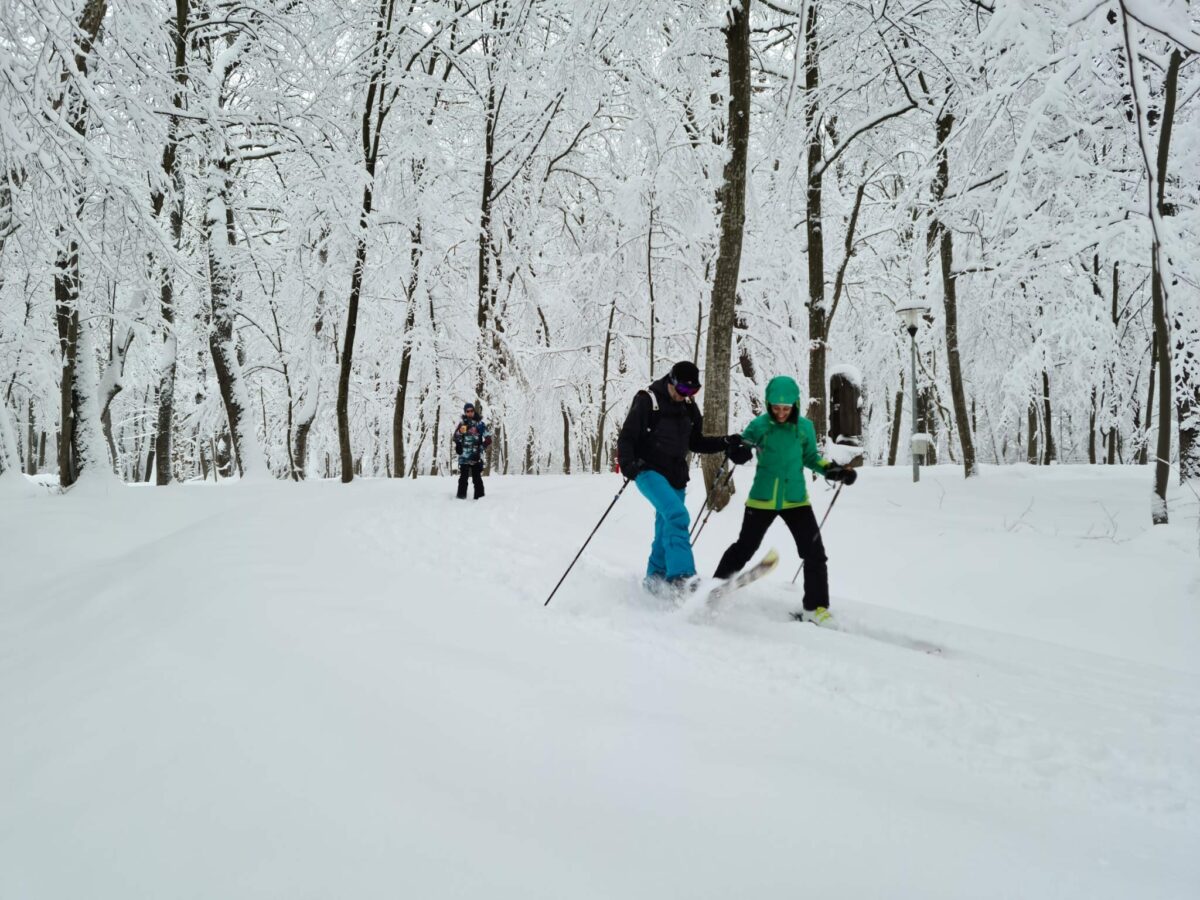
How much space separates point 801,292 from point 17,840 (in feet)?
57.0

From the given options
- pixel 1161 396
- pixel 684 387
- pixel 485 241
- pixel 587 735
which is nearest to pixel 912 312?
pixel 1161 396

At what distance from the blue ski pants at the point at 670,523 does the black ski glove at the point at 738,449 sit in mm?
536

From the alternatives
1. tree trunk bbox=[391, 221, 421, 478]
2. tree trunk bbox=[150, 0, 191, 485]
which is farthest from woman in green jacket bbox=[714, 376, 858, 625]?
tree trunk bbox=[391, 221, 421, 478]

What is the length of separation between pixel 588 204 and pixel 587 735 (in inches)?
750

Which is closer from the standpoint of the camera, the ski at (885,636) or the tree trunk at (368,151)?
the ski at (885,636)

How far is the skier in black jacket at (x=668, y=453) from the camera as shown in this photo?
5277mm

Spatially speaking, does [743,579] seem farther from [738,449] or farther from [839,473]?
[839,473]

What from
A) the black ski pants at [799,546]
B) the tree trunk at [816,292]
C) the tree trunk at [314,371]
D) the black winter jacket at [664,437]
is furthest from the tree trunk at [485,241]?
the black ski pants at [799,546]

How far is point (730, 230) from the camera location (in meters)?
8.64

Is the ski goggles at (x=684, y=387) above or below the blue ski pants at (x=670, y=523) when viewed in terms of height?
above

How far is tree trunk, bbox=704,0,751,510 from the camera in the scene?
28.2 feet

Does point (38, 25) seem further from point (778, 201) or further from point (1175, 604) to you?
point (778, 201)

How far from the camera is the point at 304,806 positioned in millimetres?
2117

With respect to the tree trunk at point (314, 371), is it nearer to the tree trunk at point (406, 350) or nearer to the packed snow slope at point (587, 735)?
the tree trunk at point (406, 350)
